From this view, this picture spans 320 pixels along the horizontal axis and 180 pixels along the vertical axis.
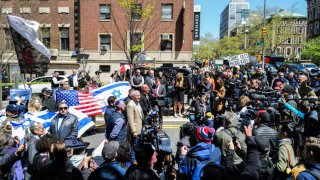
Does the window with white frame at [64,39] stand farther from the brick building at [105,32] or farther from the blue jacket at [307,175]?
the blue jacket at [307,175]

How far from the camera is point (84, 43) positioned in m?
38.3

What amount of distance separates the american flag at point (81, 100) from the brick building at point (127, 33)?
26026 mm

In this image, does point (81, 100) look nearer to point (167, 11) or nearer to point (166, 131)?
point (166, 131)

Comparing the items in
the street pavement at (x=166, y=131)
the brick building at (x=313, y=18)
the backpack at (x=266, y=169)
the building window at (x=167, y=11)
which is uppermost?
the brick building at (x=313, y=18)

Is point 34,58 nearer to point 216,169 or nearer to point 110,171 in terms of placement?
point 110,171

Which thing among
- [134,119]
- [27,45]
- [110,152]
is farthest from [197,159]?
[27,45]

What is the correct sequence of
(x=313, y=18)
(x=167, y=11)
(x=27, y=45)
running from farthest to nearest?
(x=313, y=18), (x=167, y=11), (x=27, y=45)

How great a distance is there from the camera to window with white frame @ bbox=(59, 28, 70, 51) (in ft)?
126

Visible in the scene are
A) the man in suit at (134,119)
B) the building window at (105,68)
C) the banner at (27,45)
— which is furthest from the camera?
the building window at (105,68)

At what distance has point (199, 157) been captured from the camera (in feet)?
15.1

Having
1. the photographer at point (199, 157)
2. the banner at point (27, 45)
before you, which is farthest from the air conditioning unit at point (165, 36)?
the photographer at point (199, 157)

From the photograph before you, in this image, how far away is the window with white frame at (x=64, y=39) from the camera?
126 feet

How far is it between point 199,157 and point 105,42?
35.1 meters

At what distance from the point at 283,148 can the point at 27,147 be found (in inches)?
148
